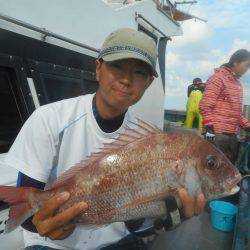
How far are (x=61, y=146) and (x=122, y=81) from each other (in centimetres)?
55

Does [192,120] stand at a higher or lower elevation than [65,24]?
lower

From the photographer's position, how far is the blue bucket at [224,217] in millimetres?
4523

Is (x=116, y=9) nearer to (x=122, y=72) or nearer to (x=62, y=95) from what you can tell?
(x=62, y=95)

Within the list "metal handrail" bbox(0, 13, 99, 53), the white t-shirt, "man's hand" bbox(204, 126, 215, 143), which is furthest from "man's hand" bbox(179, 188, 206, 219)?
"man's hand" bbox(204, 126, 215, 143)

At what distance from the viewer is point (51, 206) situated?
1688 mm

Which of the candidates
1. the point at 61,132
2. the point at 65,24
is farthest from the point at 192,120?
the point at 61,132

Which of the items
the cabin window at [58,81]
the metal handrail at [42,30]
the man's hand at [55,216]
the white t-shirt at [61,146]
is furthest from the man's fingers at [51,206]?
the metal handrail at [42,30]

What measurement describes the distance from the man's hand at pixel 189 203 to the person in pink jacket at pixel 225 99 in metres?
3.53

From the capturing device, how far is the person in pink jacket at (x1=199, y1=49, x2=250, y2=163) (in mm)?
5258

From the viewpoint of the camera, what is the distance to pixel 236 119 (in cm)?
548

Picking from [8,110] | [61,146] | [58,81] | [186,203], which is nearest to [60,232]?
[61,146]

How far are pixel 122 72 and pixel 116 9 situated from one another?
327 cm

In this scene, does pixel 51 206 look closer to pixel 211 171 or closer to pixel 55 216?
pixel 55 216

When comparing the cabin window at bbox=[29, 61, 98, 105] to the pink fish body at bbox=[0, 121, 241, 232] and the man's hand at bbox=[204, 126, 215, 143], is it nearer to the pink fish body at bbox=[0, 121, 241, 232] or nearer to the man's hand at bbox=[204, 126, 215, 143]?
the pink fish body at bbox=[0, 121, 241, 232]
